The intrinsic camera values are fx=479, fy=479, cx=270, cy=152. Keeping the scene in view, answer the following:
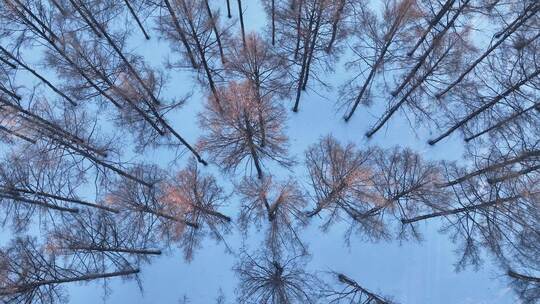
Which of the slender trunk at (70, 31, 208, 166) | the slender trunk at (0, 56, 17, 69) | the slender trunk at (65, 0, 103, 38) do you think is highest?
the slender trunk at (65, 0, 103, 38)

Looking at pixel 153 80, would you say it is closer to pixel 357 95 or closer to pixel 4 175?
pixel 4 175

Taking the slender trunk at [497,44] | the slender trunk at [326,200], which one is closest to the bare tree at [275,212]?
the slender trunk at [326,200]

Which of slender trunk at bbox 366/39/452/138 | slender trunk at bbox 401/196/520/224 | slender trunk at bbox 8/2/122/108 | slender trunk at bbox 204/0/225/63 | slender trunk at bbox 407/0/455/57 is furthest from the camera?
slender trunk at bbox 204/0/225/63

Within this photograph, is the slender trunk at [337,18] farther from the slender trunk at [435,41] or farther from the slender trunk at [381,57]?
the slender trunk at [435,41]

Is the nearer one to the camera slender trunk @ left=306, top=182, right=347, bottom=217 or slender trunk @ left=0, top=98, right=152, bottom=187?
slender trunk @ left=306, top=182, right=347, bottom=217

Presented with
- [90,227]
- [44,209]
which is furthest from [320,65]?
[44,209]

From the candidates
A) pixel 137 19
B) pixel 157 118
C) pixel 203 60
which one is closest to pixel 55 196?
pixel 157 118

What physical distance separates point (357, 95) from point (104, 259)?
12.9 metres

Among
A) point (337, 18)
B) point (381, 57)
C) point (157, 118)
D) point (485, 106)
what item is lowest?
point (485, 106)

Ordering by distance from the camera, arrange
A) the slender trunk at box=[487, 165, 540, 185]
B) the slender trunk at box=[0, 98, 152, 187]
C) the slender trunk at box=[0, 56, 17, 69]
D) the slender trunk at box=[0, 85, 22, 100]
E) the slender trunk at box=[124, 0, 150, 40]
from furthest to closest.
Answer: the slender trunk at box=[124, 0, 150, 40] → the slender trunk at box=[0, 56, 17, 69] → the slender trunk at box=[0, 85, 22, 100] → the slender trunk at box=[0, 98, 152, 187] → the slender trunk at box=[487, 165, 540, 185]

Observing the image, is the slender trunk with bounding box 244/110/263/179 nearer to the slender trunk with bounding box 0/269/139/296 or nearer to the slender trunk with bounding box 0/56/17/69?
the slender trunk with bounding box 0/269/139/296

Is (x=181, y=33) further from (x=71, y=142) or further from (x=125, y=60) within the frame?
(x=71, y=142)

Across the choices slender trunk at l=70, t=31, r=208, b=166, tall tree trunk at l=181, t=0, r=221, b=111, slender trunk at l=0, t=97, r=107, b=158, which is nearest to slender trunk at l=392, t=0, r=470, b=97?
tall tree trunk at l=181, t=0, r=221, b=111

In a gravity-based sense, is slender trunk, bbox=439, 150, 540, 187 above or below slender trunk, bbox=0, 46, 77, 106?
below
